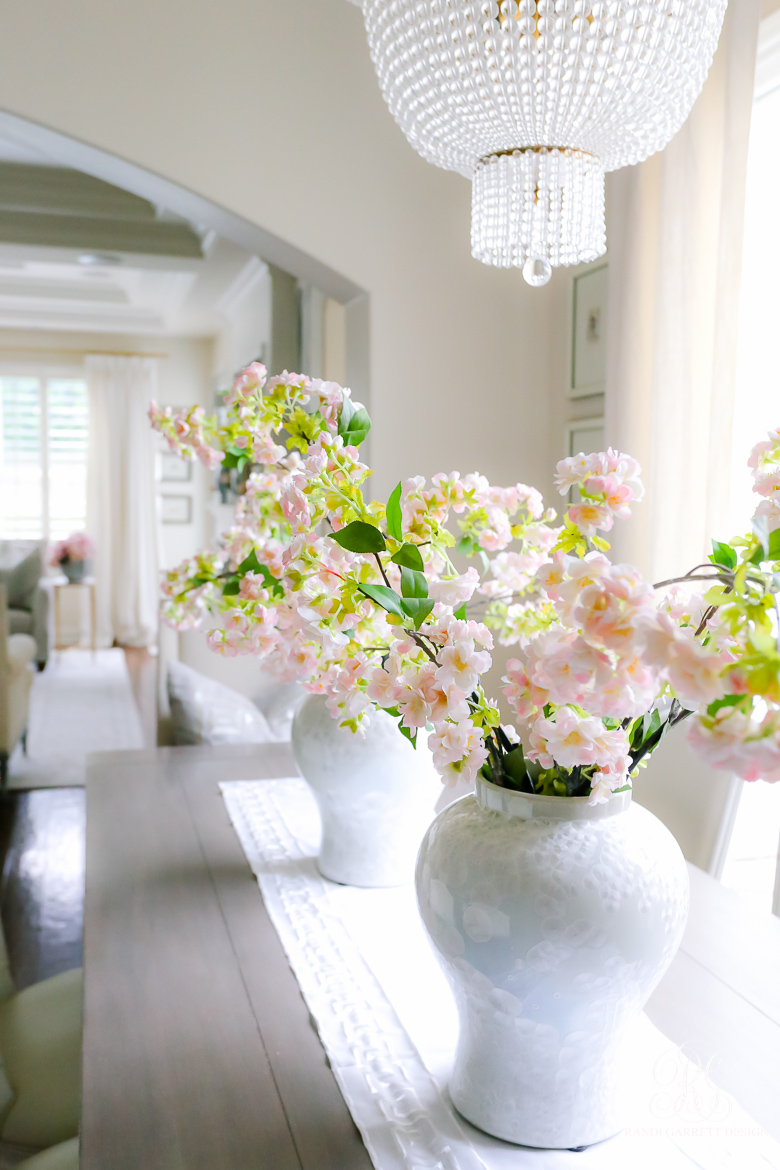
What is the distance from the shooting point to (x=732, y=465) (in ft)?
6.89

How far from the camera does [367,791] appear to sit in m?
1.27

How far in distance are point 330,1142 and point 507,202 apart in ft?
4.07

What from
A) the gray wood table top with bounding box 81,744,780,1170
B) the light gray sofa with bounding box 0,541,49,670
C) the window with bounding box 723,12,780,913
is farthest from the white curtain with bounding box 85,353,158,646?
the gray wood table top with bounding box 81,744,780,1170

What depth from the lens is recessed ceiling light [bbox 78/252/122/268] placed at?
5668 mm

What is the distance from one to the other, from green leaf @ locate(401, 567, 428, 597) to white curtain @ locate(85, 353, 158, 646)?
760 cm

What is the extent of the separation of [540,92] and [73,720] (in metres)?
4.73

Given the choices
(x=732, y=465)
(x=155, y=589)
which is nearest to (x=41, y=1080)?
(x=732, y=465)

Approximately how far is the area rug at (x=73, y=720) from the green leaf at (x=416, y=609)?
3.13 m

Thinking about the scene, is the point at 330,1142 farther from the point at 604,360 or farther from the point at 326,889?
the point at 604,360

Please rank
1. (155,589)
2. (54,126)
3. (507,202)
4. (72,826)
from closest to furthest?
(507,202)
(54,126)
(72,826)
(155,589)

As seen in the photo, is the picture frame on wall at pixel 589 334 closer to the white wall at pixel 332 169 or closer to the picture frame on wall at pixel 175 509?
the white wall at pixel 332 169

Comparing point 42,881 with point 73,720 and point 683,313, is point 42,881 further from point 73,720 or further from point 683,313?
point 683,313

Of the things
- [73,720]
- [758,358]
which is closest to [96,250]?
[73,720]

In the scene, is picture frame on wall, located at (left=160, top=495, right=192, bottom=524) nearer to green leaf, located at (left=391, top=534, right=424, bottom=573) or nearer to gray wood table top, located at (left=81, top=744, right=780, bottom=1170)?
gray wood table top, located at (left=81, top=744, right=780, bottom=1170)
